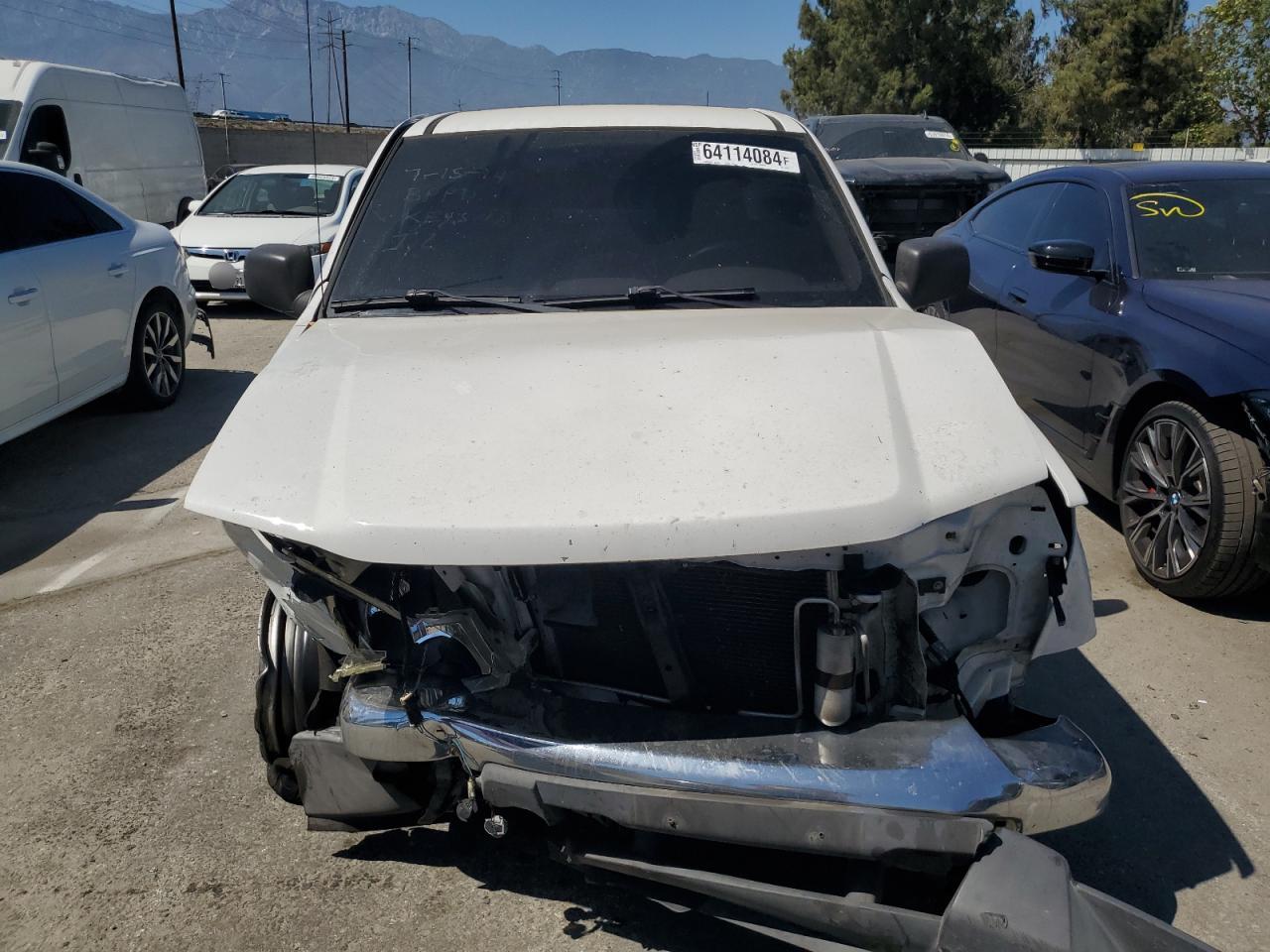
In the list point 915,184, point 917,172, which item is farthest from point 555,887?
point 917,172

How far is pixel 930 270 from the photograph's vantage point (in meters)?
3.61

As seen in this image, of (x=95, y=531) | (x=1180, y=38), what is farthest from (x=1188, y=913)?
(x=1180, y=38)

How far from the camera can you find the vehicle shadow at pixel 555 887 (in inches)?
101

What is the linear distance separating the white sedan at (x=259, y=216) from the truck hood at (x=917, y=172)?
5.71m

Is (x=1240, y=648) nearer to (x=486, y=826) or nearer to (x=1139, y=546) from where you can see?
(x=1139, y=546)

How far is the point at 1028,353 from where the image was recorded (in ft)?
18.1

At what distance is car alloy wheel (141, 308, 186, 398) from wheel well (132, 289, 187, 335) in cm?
8

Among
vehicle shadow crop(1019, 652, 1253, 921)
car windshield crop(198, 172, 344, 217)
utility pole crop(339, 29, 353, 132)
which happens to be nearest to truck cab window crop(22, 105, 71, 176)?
car windshield crop(198, 172, 344, 217)

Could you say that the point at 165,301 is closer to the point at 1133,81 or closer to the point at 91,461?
the point at 91,461

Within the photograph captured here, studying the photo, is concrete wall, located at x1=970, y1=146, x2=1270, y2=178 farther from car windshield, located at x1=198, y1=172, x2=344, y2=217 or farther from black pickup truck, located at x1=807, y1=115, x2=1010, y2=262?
car windshield, located at x1=198, y1=172, x2=344, y2=217

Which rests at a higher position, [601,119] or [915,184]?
[601,119]

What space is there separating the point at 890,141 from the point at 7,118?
10645 mm

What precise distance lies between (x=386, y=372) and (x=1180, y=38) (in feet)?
134

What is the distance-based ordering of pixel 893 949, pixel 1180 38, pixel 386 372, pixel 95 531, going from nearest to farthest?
1. pixel 893 949
2. pixel 386 372
3. pixel 95 531
4. pixel 1180 38
